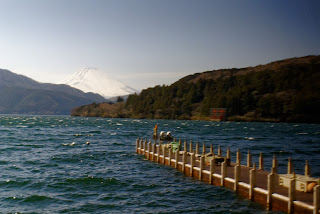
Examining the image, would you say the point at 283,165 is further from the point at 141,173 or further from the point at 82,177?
the point at 82,177

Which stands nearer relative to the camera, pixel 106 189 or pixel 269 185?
pixel 269 185

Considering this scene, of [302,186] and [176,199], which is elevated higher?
[302,186]

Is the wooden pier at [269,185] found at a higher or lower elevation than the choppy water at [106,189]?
higher

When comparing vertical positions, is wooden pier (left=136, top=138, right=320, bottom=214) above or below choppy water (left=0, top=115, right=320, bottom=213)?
above

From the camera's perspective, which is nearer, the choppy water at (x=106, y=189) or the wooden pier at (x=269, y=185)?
the wooden pier at (x=269, y=185)

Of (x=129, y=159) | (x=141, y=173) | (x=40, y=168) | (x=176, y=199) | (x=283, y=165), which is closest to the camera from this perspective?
(x=176, y=199)

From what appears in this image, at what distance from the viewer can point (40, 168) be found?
39.6 metres

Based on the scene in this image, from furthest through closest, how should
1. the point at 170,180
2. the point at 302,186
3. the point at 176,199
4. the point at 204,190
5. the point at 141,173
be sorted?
the point at 141,173, the point at 170,180, the point at 204,190, the point at 176,199, the point at 302,186

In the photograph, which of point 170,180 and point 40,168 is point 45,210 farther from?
point 40,168

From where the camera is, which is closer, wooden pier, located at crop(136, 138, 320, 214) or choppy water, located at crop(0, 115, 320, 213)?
wooden pier, located at crop(136, 138, 320, 214)

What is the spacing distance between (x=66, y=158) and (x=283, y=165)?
27.4 meters

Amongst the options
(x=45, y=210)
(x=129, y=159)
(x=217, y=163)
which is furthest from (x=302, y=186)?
(x=129, y=159)

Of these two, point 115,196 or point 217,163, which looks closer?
point 115,196

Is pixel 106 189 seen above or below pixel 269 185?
below
